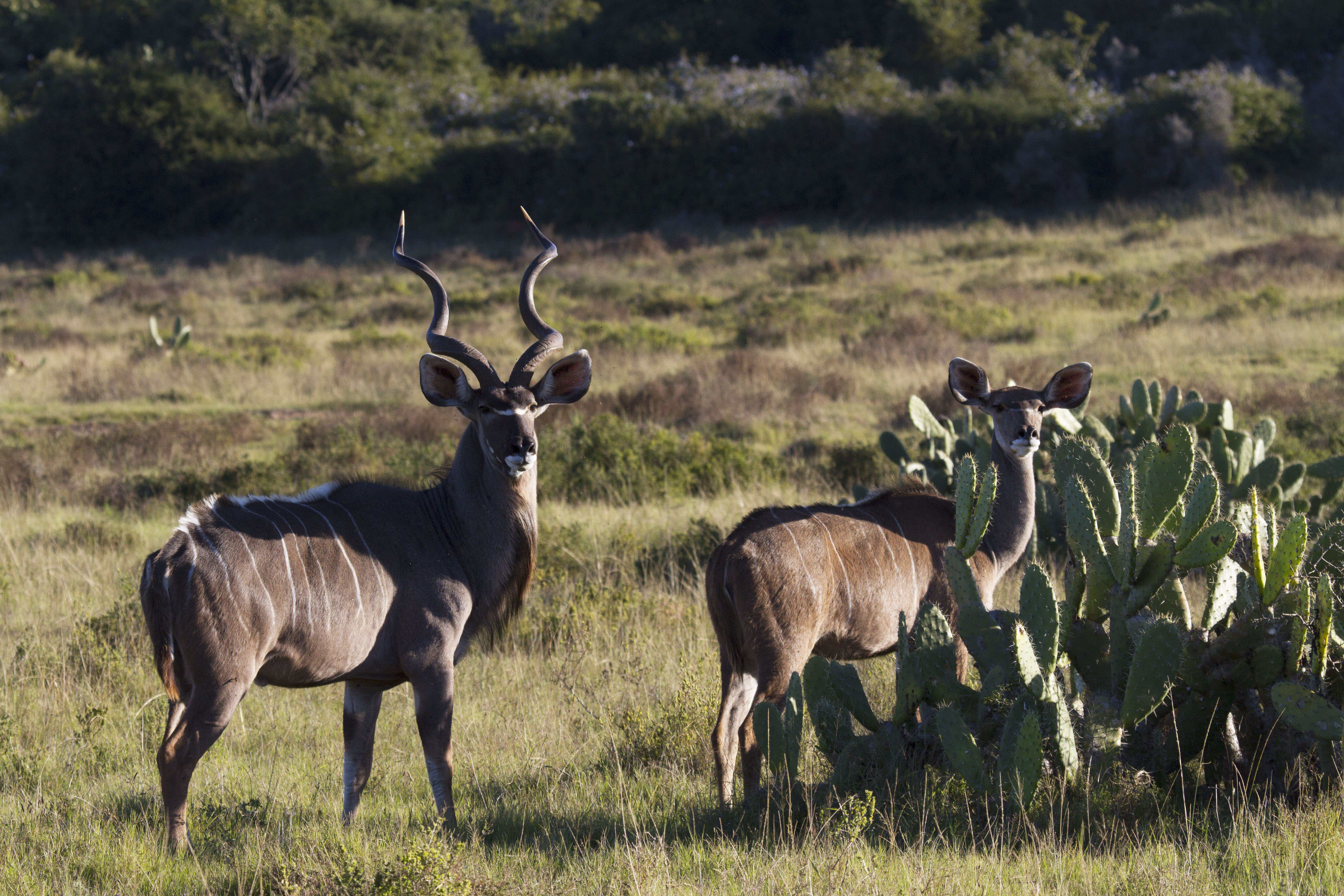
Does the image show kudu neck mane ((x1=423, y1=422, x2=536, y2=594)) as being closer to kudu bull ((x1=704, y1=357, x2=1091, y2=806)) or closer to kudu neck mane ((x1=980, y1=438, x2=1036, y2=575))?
kudu bull ((x1=704, y1=357, x2=1091, y2=806))

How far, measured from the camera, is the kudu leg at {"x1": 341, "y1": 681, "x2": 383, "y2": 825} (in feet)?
14.6

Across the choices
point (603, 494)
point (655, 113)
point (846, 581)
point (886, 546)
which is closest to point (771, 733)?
point (846, 581)

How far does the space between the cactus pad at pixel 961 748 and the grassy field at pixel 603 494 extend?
133mm

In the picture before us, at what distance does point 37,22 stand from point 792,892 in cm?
5651

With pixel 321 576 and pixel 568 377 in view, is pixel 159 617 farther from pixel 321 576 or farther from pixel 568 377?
pixel 568 377

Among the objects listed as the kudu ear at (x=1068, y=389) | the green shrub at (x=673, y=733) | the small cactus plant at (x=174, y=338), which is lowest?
the green shrub at (x=673, y=733)

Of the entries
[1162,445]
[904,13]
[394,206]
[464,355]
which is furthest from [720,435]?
[904,13]

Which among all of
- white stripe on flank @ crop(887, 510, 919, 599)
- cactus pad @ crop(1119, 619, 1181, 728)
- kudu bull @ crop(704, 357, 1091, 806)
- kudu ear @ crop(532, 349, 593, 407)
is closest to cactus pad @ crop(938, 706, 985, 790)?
cactus pad @ crop(1119, 619, 1181, 728)

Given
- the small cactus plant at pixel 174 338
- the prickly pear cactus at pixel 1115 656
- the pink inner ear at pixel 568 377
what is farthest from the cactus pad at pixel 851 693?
the small cactus plant at pixel 174 338

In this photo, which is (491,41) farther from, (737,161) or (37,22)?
(737,161)

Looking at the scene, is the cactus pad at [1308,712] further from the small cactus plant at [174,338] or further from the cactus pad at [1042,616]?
the small cactus plant at [174,338]

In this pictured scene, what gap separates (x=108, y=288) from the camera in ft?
86.3

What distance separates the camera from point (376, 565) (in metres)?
4.27

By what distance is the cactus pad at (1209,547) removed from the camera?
13.7 feet
